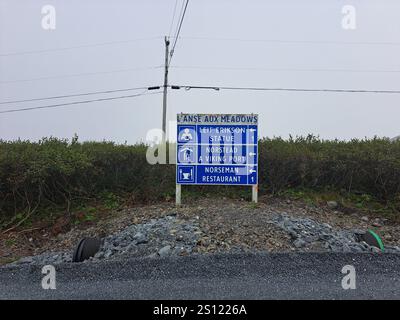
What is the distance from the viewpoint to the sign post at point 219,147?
866cm

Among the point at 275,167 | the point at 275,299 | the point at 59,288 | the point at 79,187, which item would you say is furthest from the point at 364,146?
the point at 59,288

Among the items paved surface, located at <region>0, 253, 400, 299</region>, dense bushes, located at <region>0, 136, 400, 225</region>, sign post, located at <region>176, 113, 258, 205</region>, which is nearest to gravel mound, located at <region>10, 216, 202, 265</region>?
paved surface, located at <region>0, 253, 400, 299</region>

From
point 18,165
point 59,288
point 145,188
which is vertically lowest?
point 59,288

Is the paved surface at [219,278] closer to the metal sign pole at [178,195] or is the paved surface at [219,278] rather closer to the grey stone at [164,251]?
the grey stone at [164,251]

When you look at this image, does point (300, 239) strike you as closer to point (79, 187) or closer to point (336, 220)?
point (336, 220)

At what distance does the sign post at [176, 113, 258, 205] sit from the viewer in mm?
8656

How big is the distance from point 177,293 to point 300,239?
295 centimetres

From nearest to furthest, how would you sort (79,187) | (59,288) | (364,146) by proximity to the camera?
(59,288) → (79,187) → (364,146)

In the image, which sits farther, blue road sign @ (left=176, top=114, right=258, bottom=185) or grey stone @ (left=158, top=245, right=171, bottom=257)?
blue road sign @ (left=176, top=114, right=258, bottom=185)

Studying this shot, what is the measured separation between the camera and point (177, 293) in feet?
15.4

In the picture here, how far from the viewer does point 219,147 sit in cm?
864
